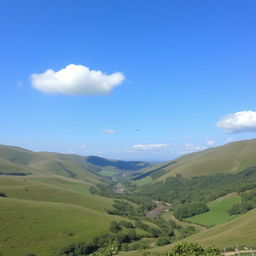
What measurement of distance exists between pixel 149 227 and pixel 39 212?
62.3m

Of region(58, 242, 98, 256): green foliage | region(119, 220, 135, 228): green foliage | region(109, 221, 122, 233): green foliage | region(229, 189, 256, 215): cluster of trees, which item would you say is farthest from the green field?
region(58, 242, 98, 256): green foliage

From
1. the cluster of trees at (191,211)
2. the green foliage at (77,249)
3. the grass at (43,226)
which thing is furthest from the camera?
the cluster of trees at (191,211)

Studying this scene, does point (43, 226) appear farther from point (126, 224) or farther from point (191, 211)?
point (191, 211)

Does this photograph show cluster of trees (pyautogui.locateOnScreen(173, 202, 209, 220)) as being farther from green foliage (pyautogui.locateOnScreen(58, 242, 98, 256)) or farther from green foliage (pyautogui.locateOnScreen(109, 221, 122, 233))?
green foliage (pyautogui.locateOnScreen(58, 242, 98, 256))

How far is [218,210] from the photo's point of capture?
16738 cm

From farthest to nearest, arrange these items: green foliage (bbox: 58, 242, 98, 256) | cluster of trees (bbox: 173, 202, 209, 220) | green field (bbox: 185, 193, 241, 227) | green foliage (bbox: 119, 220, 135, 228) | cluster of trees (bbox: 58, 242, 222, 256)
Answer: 1. cluster of trees (bbox: 173, 202, 209, 220)
2. green field (bbox: 185, 193, 241, 227)
3. green foliage (bbox: 119, 220, 135, 228)
4. green foliage (bbox: 58, 242, 98, 256)
5. cluster of trees (bbox: 58, 242, 222, 256)

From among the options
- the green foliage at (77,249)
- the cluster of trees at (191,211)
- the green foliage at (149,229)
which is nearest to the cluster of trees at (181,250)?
the green foliage at (77,249)

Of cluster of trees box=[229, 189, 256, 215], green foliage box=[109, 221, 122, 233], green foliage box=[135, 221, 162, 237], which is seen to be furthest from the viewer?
cluster of trees box=[229, 189, 256, 215]

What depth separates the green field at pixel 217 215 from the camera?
147000 mm

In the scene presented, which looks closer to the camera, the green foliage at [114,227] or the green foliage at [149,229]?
the green foliage at [114,227]

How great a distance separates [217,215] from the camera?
158 meters

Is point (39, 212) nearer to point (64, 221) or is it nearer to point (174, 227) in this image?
point (64, 221)

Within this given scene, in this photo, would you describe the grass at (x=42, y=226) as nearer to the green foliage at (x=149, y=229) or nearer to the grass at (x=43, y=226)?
the grass at (x=43, y=226)

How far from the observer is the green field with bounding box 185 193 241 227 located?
482 feet
